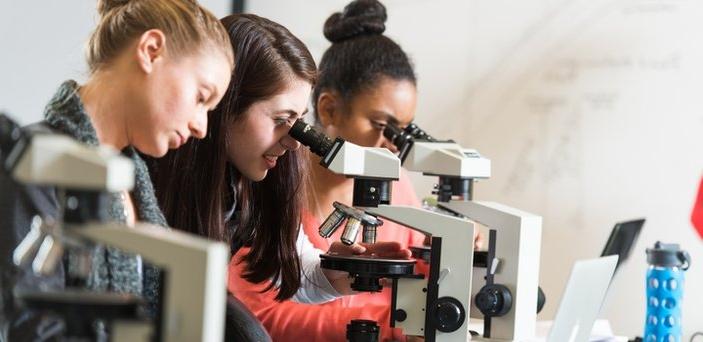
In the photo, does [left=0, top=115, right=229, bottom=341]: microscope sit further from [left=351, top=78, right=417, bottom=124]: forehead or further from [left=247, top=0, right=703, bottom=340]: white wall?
[left=247, top=0, right=703, bottom=340]: white wall

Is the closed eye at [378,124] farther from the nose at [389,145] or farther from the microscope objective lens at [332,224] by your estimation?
the microscope objective lens at [332,224]

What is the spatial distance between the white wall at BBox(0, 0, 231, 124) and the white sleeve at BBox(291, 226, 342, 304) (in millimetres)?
922

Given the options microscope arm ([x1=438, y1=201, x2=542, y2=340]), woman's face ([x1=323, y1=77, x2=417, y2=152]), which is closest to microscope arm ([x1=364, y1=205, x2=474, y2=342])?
microscope arm ([x1=438, y1=201, x2=542, y2=340])

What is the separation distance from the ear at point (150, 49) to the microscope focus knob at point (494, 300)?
0.89m

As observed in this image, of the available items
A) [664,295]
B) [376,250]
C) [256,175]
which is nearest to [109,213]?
[256,175]

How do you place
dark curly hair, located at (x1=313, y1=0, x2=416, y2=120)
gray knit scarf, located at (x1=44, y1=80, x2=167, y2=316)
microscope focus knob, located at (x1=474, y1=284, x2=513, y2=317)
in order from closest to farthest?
gray knit scarf, located at (x1=44, y1=80, x2=167, y2=316) → microscope focus knob, located at (x1=474, y1=284, x2=513, y2=317) → dark curly hair, located at (x1=313, y1=0, x2=416, y2=120)

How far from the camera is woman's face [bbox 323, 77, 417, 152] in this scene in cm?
293

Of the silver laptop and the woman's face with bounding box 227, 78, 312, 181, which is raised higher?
the woman's face with bounding box 227, 78, 312, 181

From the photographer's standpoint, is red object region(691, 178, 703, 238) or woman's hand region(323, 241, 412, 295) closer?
woman's hand region(323, 241, 412, 295)

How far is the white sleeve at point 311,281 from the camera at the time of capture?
93.4 inches

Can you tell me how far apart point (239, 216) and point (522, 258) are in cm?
56

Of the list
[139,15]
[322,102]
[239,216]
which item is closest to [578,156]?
[322,102]

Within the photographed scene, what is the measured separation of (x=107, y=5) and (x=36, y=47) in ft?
4.79

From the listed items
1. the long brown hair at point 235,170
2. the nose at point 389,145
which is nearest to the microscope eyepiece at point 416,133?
the nose at point 389,145
